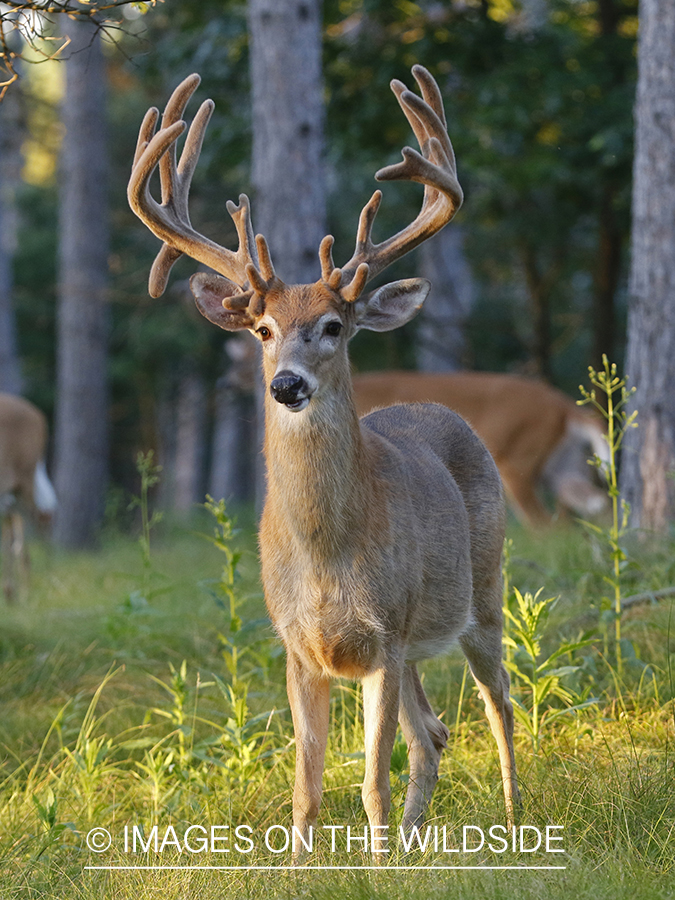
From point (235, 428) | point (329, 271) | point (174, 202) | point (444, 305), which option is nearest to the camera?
point (329, 271)

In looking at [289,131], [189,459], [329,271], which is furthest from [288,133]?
[189,459]

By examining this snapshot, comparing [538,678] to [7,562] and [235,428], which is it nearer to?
[7,562]

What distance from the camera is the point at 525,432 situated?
438 inches

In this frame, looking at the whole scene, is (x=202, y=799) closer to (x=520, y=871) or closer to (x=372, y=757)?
(x=372, y=757)

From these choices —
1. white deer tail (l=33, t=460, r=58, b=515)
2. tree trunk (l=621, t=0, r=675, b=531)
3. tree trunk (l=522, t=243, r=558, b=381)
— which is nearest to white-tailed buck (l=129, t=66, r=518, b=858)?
tree trunk (l=621, t=0, r=675, b=531)

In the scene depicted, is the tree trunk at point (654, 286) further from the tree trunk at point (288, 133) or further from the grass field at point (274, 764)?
the tree trunk at point (288, 133)

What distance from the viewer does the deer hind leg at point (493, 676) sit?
3.99m

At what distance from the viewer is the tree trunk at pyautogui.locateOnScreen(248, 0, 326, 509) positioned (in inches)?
274

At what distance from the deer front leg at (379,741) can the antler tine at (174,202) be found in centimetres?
145

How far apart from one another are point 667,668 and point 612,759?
0.90 metres

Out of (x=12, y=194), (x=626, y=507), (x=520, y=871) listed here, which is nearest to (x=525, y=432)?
(x=626, y=507)

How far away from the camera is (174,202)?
169 inches

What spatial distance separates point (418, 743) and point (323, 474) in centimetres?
110

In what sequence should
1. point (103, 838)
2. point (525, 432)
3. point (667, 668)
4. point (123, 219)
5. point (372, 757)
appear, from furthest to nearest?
point (123, 219) < point (525, 432) < point (667, 668) < point (103, 838) < point (372, 757)
